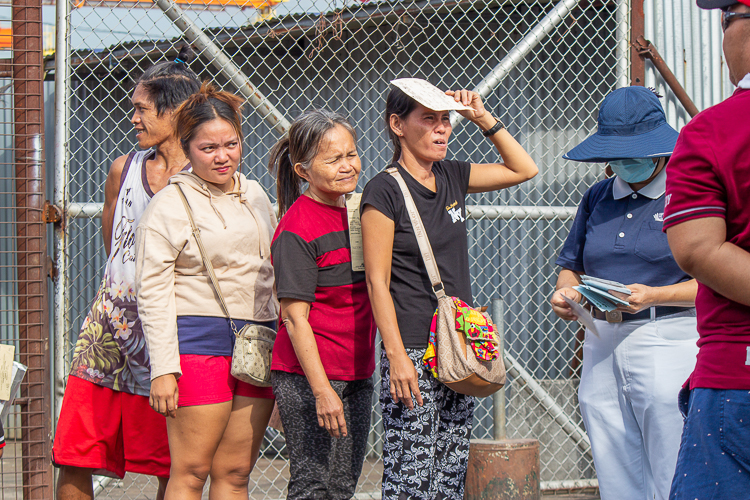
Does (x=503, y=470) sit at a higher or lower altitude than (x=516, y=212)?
lower

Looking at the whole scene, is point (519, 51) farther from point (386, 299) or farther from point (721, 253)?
point (721, 253)

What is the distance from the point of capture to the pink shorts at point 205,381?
2428 mm

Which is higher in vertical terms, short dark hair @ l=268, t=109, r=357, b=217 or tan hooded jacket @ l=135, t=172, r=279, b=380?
short dark hair @ l=268, t=109, r=357, b=217

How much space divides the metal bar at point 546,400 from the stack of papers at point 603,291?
1.70m

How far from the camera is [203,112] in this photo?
257cm

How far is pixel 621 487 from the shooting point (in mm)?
2527

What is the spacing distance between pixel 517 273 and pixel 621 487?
257cm

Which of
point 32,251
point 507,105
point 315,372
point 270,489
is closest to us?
point 315,372

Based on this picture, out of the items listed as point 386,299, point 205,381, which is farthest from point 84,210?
point 386,299

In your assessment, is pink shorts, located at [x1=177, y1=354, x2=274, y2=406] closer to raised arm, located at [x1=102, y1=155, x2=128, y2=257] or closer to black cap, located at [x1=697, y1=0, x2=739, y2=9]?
raised arm, located at [x1=102, y1=155, x2=128, y2=257]

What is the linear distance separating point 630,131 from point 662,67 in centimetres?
180

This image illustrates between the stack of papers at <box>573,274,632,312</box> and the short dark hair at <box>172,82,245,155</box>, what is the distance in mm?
1405

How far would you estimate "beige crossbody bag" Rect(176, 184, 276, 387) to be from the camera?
2439mm

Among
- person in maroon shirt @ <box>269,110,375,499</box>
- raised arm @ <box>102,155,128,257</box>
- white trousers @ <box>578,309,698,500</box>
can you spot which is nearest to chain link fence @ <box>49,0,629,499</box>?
raised arm @ <box>102,155,128,257</box>
